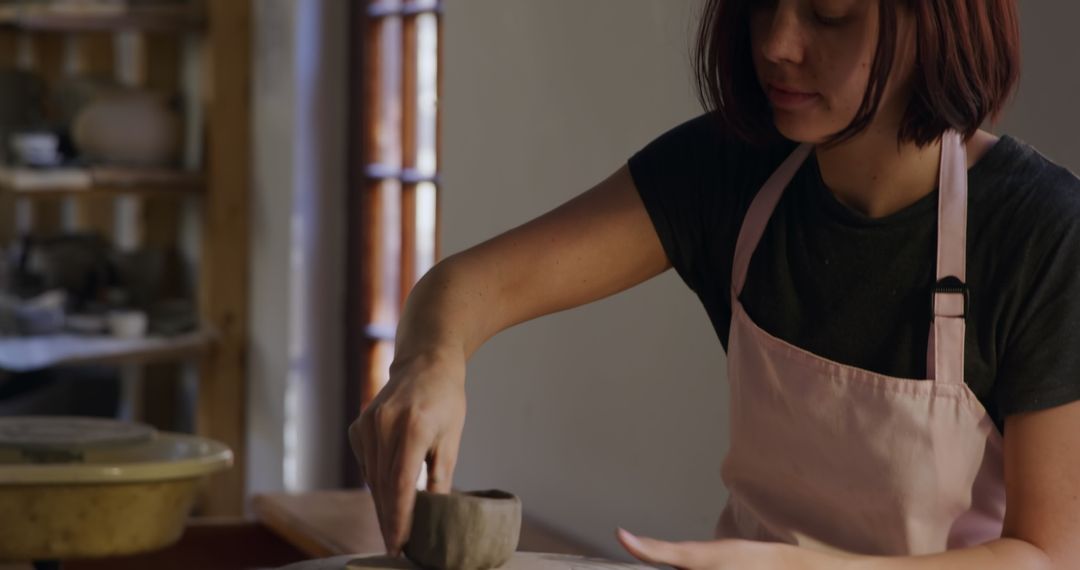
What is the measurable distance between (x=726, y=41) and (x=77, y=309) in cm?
299

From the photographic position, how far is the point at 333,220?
11.8 ft

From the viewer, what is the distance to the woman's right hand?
1240 millimetres

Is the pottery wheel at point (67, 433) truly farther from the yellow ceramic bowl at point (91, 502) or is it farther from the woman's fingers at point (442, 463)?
the woman's fingers at point (442, 463)

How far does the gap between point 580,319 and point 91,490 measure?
84 centimetres

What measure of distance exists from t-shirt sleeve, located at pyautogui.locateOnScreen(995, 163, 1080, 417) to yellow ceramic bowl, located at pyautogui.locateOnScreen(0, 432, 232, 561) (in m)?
→ 1.16

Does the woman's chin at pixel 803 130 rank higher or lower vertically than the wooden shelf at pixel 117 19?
lower

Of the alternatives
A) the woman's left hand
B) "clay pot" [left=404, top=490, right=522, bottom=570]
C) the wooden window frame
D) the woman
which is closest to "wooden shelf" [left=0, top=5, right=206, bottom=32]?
the wooden window frame

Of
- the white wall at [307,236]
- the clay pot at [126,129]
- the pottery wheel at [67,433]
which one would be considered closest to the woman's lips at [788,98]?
the pottery wheel at [67,433]

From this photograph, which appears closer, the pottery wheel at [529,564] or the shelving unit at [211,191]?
the pottery wheel at [529,564]

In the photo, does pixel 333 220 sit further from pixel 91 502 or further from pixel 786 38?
pixel 786 38

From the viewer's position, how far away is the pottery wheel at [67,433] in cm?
204

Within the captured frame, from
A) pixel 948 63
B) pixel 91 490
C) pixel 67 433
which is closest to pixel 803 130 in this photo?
pixel 948 63

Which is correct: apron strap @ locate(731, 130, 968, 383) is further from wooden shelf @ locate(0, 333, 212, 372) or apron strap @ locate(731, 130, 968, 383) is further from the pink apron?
wooden shelf @ locate(0, 333, 212, 372)

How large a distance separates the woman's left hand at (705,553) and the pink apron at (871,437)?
22 centimetres
